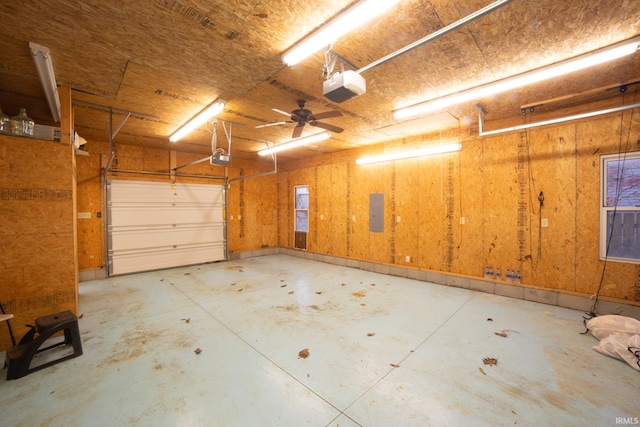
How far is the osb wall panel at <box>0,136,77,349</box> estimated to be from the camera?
293 cm

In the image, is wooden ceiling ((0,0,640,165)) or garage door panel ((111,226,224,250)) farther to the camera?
garage door panel ((111,226,224,250))

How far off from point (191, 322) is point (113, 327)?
1073 millimetres

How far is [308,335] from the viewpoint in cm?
331

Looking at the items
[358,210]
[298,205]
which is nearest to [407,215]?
[358,210]

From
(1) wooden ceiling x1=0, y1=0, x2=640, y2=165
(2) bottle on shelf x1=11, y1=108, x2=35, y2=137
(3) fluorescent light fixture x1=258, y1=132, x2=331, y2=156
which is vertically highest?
Answer: (1) wooden ceiling x1=0, y1=0, x2=640, y2=165

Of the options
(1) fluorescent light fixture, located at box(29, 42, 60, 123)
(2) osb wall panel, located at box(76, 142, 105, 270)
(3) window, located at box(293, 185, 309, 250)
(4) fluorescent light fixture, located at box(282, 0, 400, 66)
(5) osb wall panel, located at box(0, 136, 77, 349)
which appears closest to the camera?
(4) fluorescent light fixture, located at box(282, 0, 400, 66)

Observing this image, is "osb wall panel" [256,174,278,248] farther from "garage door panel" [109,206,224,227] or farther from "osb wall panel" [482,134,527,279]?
"osb wall panel" [482,134,527,279]

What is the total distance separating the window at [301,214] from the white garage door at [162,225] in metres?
2.57

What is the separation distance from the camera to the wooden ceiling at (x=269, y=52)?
2.12m

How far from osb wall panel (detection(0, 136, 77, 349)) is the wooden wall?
602 cm

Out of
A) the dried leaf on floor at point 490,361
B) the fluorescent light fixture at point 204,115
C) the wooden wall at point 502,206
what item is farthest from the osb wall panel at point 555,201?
the fluorescent light fixture at point 204,115

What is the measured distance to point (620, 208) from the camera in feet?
12.3

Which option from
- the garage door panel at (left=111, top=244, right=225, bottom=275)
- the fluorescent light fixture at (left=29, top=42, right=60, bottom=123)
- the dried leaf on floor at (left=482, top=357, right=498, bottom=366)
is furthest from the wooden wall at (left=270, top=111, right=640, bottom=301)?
the fluorescent light fixture at (left=29, top=42, right=60, bottom=123)

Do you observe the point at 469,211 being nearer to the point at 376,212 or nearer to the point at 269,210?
the point at 376,212
